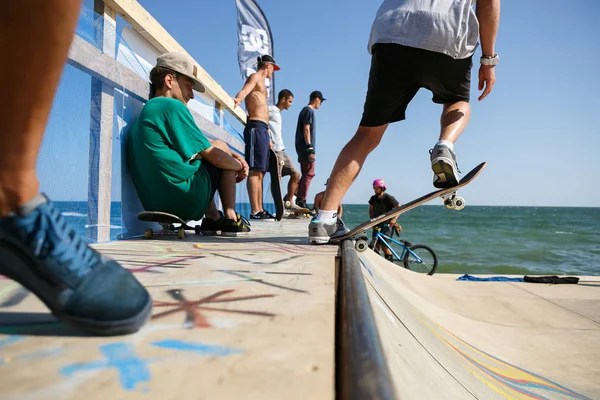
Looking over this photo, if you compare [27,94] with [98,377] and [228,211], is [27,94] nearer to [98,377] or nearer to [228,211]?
[98,377]

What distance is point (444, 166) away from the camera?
85.5 inches

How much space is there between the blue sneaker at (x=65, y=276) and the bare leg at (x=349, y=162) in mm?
1782

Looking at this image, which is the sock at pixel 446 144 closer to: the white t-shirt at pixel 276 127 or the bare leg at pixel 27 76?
the bare leg at pixel 27 76

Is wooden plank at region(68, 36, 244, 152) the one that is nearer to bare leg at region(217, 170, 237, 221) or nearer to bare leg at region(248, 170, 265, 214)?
bare leg at region(217, 170, 237, 221)

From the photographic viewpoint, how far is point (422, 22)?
220cm

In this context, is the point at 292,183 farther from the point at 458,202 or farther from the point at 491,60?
the point at 458,202

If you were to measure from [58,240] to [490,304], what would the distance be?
9.40ft

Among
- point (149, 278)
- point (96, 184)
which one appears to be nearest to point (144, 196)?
point (96, 184)

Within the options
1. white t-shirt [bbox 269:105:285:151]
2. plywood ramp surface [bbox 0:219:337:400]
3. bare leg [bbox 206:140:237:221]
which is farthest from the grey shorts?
plywood ramp surface [bbox 0:219:337:400]

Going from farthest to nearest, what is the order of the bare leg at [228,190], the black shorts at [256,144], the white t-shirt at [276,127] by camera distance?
the white t-shirt at [276,127] < the black shorts at [256,144] < the bare leg at [228,190]

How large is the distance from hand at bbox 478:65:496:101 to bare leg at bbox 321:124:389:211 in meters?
0.74

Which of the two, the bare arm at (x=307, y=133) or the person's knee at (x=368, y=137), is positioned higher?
the bare arm at (x=307, y=133)

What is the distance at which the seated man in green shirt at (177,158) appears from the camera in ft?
8.77

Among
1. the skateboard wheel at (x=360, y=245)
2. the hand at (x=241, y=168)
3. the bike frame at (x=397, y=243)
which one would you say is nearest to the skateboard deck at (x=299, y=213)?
the bike frame at (x=397, y=243)
